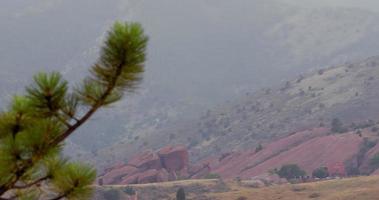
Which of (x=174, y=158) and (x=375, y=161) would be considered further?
(x=174, y=158)

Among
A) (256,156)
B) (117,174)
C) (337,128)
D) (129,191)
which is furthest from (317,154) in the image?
(129,191)

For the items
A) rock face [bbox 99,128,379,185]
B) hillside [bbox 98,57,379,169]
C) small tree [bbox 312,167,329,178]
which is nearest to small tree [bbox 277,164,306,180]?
rock face [bbox 99,128,379,185]

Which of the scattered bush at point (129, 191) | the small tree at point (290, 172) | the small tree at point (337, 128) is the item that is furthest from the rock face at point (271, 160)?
the scattered bush at point (129, 191)

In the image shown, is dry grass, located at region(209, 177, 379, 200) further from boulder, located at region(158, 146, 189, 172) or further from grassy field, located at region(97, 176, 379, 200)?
boulder, located at region(158, 146, 189, 172)

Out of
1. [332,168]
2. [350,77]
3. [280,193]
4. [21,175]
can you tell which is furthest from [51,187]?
[350,77]

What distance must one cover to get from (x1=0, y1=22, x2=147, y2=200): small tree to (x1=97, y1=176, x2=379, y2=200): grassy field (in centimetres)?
4311

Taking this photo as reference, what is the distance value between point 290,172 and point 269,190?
20.2 m

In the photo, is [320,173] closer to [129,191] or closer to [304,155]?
[304,155]

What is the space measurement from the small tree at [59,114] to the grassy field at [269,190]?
4311cm

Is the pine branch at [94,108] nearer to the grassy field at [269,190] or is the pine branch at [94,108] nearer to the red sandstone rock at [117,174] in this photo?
the grassy field at [269,190]

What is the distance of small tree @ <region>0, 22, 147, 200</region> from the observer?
630 cm

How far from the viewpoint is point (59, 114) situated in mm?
6715

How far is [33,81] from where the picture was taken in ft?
20.5

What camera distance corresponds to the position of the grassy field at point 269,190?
51.6 meters
